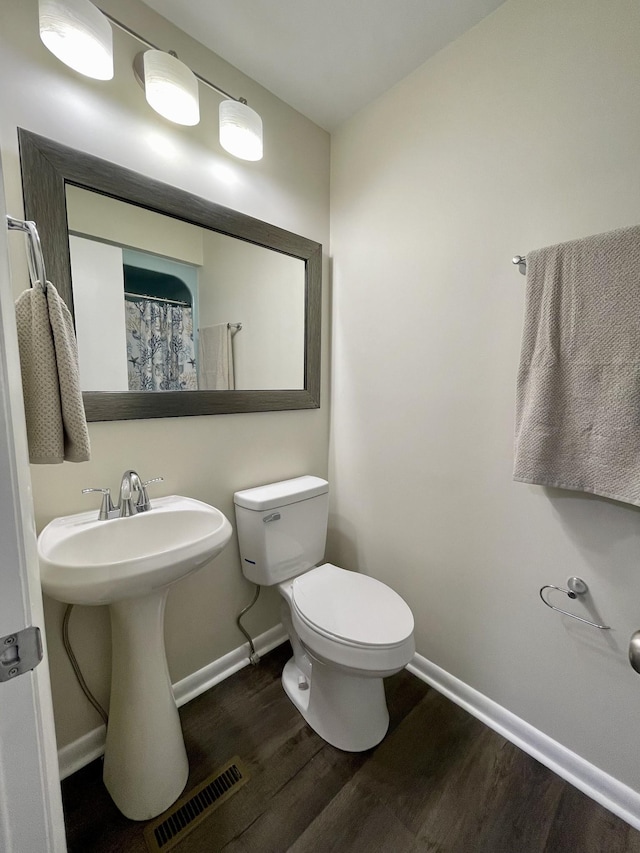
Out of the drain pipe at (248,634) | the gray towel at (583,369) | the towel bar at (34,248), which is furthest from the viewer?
the drain pipe at (248,634)

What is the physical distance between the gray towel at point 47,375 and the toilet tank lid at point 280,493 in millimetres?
717

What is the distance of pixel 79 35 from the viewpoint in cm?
94

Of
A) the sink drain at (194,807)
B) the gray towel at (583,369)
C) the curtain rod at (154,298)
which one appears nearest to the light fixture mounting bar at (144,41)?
the curtain rod at (154,298)

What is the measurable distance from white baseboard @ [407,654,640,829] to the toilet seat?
500 mm

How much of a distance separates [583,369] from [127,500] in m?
1.42

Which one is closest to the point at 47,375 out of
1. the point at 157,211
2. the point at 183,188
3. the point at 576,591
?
the point at 157,211

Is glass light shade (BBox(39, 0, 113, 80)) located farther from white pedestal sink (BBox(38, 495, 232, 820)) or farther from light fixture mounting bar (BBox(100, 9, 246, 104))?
white pedestal sink (BBox(38, 495, 232, 820))

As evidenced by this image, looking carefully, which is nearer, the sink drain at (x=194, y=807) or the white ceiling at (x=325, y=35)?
the sink drain at (x=194, y=807)

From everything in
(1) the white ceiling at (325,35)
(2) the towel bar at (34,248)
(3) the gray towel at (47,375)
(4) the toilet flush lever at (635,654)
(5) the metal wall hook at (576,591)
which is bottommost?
(5) the metal wall hook at (576,591)

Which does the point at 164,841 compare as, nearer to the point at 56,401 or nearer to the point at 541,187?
the point at 56,401

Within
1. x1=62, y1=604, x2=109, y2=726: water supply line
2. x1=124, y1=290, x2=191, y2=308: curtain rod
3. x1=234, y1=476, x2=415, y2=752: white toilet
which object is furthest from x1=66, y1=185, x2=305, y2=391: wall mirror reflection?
x1=62, y1=604, x2=109, y2=726: water supply line

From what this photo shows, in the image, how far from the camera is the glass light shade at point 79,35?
0.91 m

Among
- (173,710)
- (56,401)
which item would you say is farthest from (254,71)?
(173,710)

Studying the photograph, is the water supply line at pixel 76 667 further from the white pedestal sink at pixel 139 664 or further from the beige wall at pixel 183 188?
the white pedestal sink at pixel 139 664
